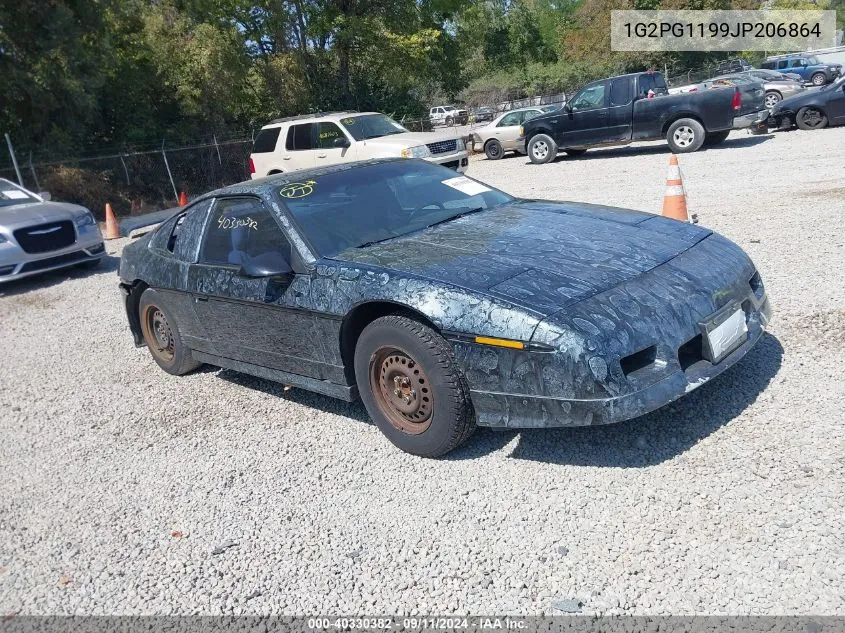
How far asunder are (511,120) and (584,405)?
19.0 meters

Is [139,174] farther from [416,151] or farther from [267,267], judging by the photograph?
[267,267]

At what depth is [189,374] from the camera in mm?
5770

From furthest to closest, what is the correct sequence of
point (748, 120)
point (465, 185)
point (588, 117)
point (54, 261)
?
point (588, 117) → point (748, 120) → point (54, 261) → point (465, 185)

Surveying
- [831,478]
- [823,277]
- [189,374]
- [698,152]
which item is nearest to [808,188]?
[823,277]

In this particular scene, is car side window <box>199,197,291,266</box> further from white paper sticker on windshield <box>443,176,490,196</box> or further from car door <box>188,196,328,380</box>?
white paper sticker on windshield <box>443,176,490,196</box>

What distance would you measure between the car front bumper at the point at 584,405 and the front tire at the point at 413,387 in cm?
14

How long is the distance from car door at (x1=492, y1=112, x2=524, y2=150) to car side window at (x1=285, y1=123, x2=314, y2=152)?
23.9 ft

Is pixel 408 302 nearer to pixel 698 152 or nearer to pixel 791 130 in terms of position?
pixel 698 152

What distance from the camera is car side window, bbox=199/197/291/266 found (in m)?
4.38

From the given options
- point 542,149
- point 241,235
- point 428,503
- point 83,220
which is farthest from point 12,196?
point 542,149

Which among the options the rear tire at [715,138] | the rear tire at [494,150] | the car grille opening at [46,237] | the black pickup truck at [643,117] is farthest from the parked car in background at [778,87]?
the car grille opening at [46,237]

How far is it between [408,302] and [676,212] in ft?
14.3

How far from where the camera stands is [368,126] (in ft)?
50.4

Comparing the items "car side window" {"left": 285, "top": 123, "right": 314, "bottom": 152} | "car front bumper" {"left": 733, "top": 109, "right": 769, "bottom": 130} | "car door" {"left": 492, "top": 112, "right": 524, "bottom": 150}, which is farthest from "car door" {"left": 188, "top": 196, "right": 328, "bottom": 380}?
"car door" {"left": 492, "top": 112, "right": 524, "bottom": 150}
